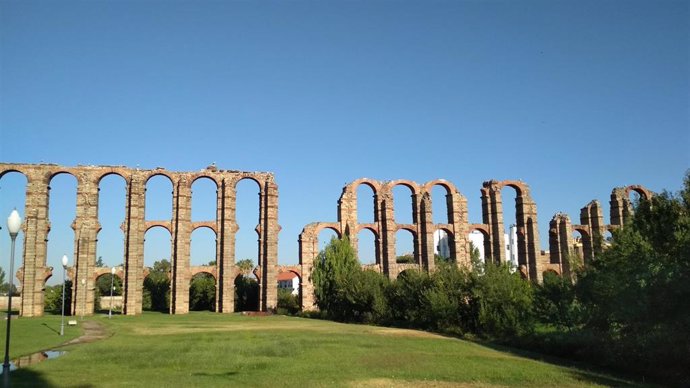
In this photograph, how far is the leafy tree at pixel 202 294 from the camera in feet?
181

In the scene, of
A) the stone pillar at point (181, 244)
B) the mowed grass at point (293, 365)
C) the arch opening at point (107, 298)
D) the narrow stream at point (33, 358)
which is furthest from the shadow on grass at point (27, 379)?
the stone pillar at point (181, 244)

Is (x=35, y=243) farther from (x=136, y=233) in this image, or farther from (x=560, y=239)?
(x=560, y=239)

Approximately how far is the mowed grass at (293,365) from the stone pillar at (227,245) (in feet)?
86.2

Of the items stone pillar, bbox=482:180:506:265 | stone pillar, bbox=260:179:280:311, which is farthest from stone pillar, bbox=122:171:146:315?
stone pillar, bbox=482:180:506:265

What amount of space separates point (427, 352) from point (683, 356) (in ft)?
26.2

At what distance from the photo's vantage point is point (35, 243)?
46.8 m

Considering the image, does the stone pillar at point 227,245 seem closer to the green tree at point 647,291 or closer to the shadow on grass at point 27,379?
the green tree at point 647,291

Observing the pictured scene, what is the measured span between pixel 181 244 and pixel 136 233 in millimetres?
3931

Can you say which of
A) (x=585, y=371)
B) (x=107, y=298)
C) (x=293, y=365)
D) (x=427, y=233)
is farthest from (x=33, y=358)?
(x=107, y=298)

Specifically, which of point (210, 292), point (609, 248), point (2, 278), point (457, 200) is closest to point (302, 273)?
point (210, 292)

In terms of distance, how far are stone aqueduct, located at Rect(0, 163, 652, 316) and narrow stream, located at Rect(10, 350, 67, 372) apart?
84.7ft

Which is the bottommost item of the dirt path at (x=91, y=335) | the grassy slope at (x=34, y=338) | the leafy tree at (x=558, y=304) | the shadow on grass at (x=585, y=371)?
the shadow on grass at (x=585, y=371)

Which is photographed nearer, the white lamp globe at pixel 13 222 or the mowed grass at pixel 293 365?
the white lamp globe at pixel 13 222

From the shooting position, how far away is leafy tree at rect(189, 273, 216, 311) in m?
55.0
